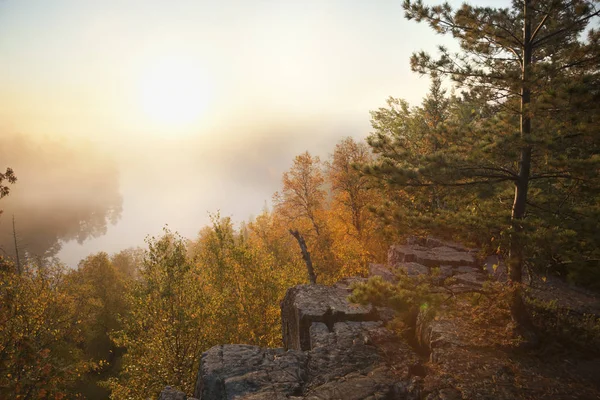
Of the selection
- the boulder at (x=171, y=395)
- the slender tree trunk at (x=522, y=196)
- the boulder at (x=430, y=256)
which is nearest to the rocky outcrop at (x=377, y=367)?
the boulder at (x=171, y=395)

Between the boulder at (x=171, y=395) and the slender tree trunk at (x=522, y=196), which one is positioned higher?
the slender tree trunk at (x=522, y=196)

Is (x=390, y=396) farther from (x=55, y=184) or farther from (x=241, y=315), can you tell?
(x=55, y=184)

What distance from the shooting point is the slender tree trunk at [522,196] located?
25.6 ft

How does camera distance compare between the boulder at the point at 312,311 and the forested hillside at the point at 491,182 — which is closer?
the forested hillside at the point at 491,182

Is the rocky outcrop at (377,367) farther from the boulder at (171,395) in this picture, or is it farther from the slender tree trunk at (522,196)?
the slender tree trunk at (522,196)

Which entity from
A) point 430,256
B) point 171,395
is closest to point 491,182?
point 430,256

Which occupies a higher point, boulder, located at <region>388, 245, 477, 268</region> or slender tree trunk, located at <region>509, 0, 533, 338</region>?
slender tree trunk, located at <region>509, 0, 533, 338</region>

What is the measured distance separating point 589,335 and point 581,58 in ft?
25.6

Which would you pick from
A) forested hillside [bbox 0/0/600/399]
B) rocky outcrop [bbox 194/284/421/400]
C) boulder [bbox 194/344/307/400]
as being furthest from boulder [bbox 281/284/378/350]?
forested hillside [bbox 0/0/600/399]

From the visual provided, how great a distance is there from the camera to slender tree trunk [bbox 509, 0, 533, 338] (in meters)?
7.80

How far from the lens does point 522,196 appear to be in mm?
8750

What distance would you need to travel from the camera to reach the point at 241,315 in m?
21.2

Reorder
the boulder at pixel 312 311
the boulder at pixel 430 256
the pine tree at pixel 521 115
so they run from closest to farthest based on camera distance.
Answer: the pine tree at pixel 521 115 → the boulder at pixel 312 311 → the boulder at pixel 430 256

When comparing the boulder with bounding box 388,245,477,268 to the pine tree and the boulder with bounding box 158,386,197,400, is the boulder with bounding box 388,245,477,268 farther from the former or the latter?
the boulder with bounding box 158,386,197,400
